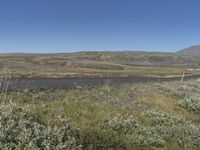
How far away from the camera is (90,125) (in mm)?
10773

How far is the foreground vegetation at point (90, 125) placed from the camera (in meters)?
8.02

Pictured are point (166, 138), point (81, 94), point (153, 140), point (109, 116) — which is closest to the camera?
A: point (153, 140)

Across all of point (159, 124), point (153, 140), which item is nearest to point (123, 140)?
point (153, 140)

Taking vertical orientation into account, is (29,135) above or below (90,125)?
above

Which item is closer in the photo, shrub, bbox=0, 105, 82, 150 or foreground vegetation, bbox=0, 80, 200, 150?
shrub, bbox=0, 105, 82, 150

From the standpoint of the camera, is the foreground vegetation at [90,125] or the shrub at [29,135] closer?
the shrub at [29,135]

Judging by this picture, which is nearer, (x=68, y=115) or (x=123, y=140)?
(x=123, y=140)

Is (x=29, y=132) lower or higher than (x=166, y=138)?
higher

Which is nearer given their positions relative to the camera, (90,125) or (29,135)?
(29,135)

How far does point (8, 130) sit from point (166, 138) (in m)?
5.53

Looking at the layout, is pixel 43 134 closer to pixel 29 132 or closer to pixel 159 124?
pixel 29 132

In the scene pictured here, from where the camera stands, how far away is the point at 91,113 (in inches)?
497

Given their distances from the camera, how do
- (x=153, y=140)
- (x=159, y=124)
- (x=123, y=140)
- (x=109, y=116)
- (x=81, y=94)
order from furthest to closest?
(x=81, y=94) → (x=159, y=124) → (x=109, y=116) → (x=153, y=140) → (x=123, y=140)

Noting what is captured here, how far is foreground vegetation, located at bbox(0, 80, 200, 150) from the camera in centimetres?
802
